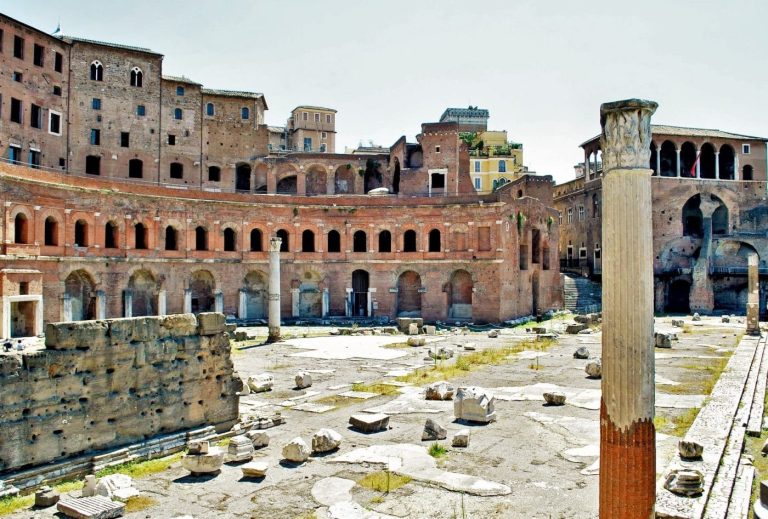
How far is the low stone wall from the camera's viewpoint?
988 cm

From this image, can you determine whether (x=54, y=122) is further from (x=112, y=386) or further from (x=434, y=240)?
(x=112, y=386)

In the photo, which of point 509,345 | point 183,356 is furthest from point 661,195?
point 183,356

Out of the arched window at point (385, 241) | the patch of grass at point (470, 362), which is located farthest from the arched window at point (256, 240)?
the patch of grass at point (470, 362)

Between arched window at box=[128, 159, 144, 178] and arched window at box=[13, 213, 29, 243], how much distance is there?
1358 centimetres

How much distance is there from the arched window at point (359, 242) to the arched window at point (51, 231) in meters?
17.2

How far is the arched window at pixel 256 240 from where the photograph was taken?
1572 inches

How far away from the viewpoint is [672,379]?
17938 millimetres

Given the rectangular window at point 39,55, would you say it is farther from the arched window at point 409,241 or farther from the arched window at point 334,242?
the arched window at point 409,241

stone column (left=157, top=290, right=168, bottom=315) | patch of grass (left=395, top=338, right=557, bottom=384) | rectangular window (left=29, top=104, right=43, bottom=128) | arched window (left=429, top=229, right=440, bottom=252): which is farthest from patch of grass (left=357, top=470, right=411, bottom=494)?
rectangular window (left=29, top=104, right=43, bottom=128)

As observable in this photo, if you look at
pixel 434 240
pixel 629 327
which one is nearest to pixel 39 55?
pixel 434 240

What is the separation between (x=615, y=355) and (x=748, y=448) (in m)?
6.61

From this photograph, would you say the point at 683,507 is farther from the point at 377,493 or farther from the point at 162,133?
the point at 162,133

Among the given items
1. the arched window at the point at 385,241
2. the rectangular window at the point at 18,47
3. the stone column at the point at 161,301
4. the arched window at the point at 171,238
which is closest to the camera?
the stone column at the point at 161,301

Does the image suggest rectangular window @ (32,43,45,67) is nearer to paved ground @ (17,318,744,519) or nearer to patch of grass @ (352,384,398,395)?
paved ground @ (17,318,744,519)
